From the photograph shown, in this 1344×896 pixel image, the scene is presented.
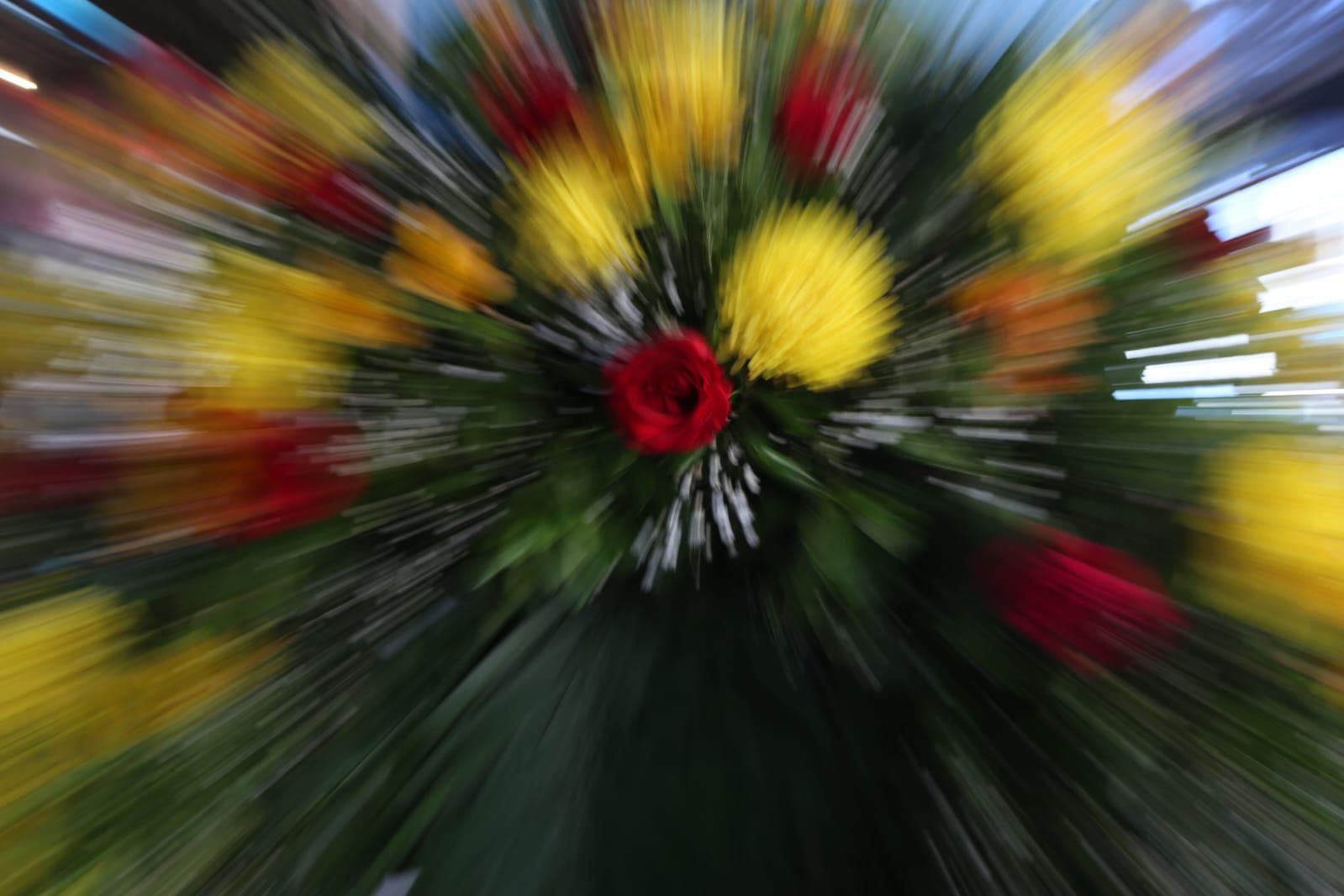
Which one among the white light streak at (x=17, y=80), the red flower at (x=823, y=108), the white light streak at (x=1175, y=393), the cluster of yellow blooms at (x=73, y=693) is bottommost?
the cluster of yellow blooms at (x=73, y=693)

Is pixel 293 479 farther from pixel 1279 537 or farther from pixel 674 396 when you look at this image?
pixel 1279 537

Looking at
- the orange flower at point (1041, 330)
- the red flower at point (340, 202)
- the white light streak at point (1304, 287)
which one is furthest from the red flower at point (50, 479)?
the white light streak at point (1304, 287)

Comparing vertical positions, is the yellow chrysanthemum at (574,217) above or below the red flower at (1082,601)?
above

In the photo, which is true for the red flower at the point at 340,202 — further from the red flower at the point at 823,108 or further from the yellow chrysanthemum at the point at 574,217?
the red flower at the point at 823,108

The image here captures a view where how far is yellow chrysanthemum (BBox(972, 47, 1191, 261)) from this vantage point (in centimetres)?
35

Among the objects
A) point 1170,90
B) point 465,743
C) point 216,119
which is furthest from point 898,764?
point 216,119

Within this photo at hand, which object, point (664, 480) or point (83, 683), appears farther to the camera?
point (664, 480)

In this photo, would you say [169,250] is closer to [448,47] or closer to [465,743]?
[448,47]

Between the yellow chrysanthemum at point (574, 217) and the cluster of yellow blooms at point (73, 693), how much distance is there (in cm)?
24

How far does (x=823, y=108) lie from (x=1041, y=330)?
0.16 meters

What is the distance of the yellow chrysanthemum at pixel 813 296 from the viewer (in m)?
0.37

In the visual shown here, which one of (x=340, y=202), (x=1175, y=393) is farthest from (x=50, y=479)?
(x=1175, y=393)

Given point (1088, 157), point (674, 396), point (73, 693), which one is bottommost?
point (73, 693)

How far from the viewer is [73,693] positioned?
0.29 m
